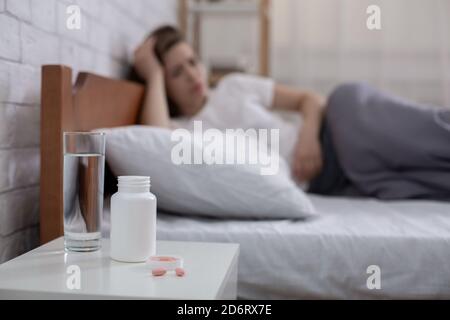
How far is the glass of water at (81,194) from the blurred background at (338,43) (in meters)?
1.62

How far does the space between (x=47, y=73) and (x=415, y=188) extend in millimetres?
1105

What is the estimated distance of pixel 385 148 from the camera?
5.07 feet

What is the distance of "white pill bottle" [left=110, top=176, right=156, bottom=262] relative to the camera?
0.76 meters

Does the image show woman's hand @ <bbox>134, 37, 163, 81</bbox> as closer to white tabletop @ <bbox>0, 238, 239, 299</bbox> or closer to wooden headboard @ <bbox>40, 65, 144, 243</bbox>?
wooden headboard @ <bbox>40, 65, 144, 243</bbox>

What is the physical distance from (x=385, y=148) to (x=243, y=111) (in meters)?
0.52

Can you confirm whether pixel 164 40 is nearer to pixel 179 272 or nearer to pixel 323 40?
pixel 323 40

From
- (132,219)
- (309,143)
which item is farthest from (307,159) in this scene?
(132,219)

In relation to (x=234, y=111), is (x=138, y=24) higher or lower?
higher

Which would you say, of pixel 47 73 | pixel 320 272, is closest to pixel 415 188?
pixel 320 272

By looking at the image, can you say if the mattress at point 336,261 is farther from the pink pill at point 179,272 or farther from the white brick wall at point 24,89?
the pink pill at point 179,272

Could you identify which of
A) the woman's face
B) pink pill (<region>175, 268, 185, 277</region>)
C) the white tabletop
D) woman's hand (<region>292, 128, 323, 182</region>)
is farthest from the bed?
the woman's face

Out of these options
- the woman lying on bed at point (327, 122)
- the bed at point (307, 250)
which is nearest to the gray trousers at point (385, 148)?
the woman lying on bed at point (327, 122)

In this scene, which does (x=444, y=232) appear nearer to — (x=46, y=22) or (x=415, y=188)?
(x=415, y=188)
